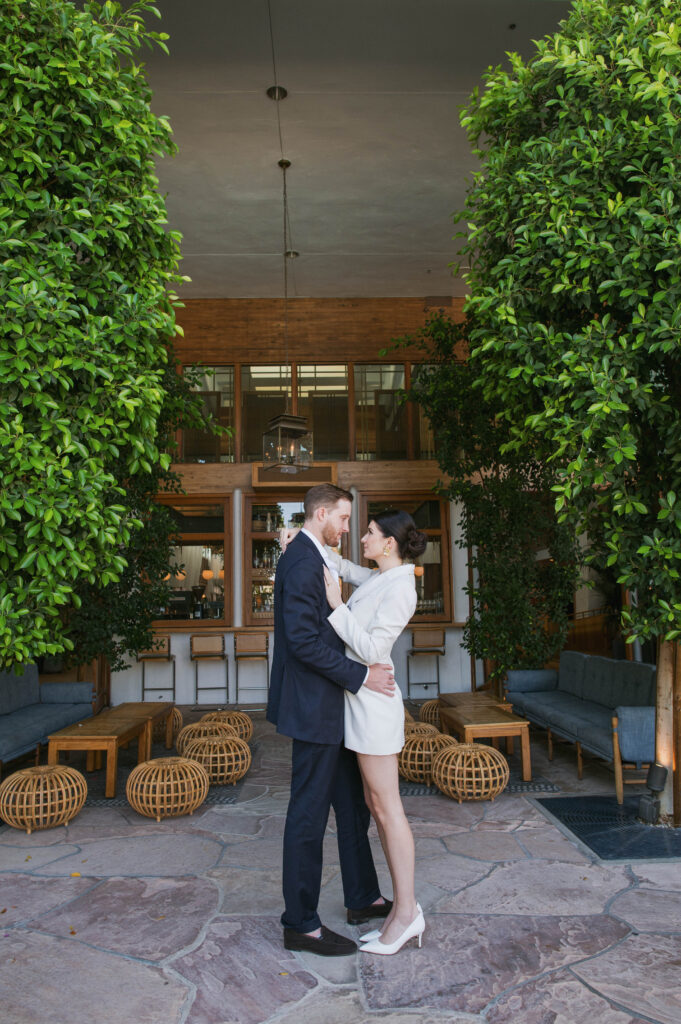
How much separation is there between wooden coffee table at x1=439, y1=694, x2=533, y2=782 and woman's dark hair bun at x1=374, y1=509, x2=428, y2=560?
2873 millimetres

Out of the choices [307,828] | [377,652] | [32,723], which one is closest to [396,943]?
[307,828]

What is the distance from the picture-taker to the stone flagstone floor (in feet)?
8.02

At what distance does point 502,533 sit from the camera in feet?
23.8

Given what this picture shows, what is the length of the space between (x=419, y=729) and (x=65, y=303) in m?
4.02


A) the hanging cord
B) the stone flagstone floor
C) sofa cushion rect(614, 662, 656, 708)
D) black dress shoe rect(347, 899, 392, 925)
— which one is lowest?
the stone flagstone floor

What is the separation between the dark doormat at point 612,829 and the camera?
389 cm

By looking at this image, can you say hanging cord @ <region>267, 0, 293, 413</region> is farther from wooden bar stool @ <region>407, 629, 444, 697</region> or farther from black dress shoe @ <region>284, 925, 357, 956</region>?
black dress shoe @ <region>284, 925, 357, 956</region>

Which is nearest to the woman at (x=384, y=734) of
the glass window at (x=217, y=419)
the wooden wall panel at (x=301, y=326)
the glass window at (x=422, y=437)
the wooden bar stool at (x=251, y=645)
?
the wooden bar stool at (x=251, y=645)

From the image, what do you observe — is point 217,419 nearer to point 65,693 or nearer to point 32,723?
point 65,693

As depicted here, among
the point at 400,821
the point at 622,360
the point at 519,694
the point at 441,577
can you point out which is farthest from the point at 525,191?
the point at 441,577

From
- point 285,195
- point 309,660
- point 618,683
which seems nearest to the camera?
point 309,660

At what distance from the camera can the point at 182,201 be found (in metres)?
7.59

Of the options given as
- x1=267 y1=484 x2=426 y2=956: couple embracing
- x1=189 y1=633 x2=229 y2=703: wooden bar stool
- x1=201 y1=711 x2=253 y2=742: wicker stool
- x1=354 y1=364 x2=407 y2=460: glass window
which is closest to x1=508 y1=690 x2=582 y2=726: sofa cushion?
x1=201 y1=711 x2=253 y2=742: wicker stool

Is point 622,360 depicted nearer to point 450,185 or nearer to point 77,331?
point 77,331
